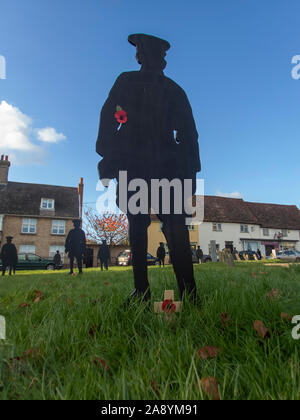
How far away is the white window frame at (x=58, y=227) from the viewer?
3133cm

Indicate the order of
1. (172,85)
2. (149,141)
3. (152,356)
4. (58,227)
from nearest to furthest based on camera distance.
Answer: (152,356), (149,141), (172,85), (58,227)

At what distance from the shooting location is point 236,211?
140 feet

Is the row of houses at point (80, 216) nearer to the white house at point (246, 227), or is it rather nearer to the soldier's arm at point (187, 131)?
the white house at point (246, 227)

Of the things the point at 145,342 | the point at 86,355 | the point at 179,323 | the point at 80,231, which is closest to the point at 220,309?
the point at 179,323

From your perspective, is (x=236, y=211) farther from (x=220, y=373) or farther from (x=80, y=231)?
(x=220, y=373)

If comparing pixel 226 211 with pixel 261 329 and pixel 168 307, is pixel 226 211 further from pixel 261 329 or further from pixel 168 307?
pixel 261 329

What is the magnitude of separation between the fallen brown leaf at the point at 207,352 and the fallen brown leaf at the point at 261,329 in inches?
12.7

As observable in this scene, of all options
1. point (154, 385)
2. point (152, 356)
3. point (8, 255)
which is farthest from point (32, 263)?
point (154, 385)

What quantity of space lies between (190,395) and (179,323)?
0.75m

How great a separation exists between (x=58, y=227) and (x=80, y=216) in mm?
3095

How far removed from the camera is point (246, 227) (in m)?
41.8

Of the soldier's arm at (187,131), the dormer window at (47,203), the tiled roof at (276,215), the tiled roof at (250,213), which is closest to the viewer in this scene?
the soldier's arm at (187,131)

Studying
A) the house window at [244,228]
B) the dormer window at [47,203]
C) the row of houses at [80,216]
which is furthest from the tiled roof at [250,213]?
the dormer window at [47,203]

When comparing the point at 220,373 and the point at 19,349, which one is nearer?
the point at 220,373
